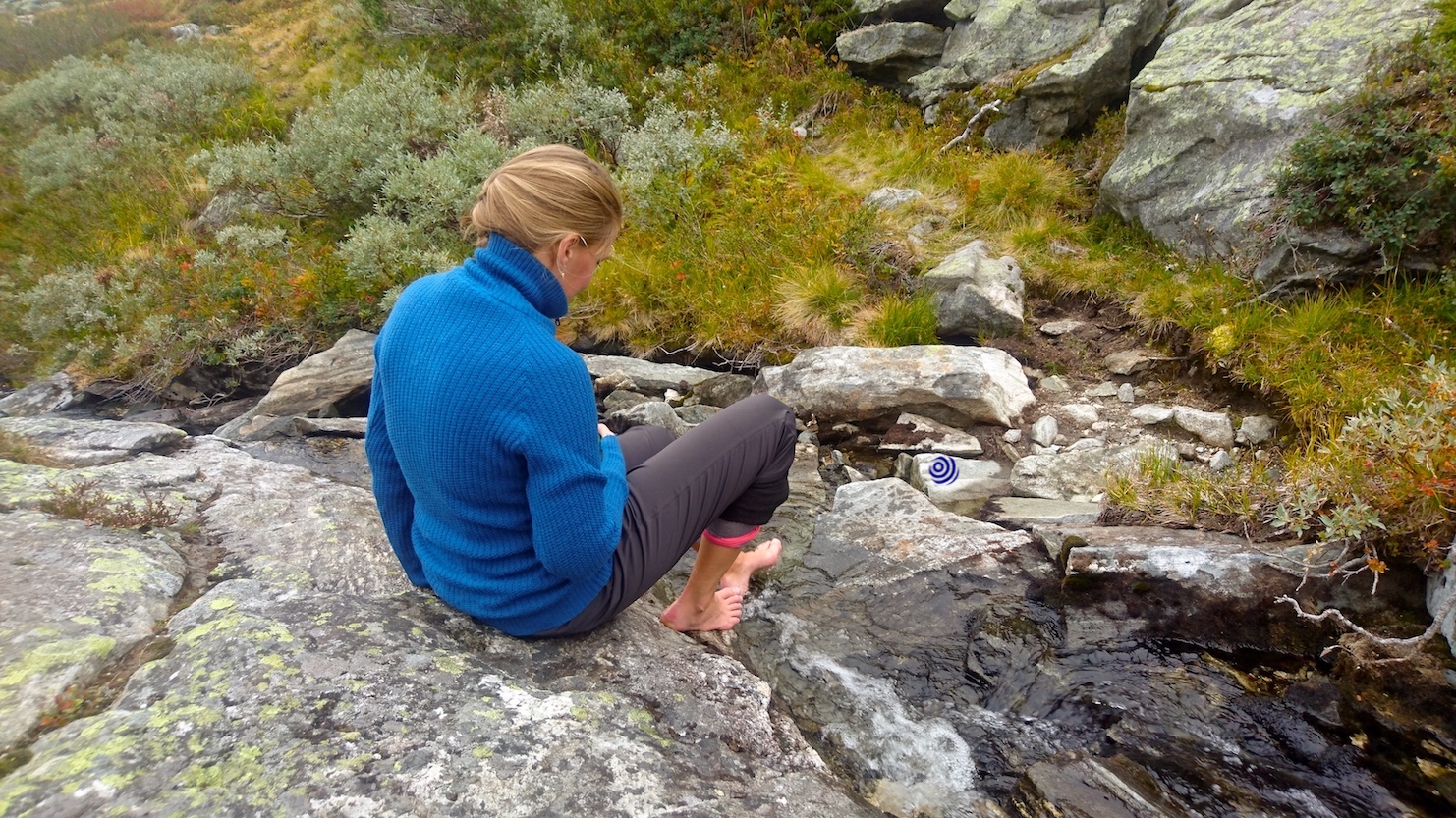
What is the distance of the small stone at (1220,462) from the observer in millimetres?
4664

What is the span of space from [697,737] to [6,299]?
12843 millimetres

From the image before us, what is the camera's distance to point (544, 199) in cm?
→ 241

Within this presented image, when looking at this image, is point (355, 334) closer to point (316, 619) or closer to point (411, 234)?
point (411, 234)

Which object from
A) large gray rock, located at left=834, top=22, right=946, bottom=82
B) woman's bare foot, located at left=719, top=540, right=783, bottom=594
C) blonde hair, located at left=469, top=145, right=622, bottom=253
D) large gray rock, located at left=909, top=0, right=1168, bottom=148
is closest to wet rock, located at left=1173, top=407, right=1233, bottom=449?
woman's bare foot, located at left=719, top=540, right=783, bottom=594

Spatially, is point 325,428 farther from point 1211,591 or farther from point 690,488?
point 1211,591

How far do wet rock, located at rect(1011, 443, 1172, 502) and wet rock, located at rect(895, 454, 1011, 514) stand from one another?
14 centimetres

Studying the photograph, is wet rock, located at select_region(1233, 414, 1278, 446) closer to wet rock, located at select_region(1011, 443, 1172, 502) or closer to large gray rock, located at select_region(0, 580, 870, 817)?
wet rock, located at select_region(1011, 443, 1172, 502)

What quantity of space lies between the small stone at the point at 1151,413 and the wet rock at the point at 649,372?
347cm

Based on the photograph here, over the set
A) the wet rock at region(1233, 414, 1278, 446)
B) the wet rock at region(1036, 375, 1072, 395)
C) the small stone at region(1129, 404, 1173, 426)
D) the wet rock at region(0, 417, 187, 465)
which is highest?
the wet rock at region(0, 417, 187, 465)

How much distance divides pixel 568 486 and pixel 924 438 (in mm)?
3823

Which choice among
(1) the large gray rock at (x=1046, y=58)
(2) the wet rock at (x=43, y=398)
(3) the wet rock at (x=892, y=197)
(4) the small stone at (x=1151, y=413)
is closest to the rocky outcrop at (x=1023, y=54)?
→ (1) the large gray rock at (x=1046, y=58)

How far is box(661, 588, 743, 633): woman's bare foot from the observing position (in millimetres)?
3475

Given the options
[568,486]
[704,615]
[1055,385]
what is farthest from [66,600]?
[1055,385]

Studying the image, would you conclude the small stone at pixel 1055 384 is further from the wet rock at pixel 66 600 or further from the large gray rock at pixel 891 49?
the wet rock at pixel 66 600
